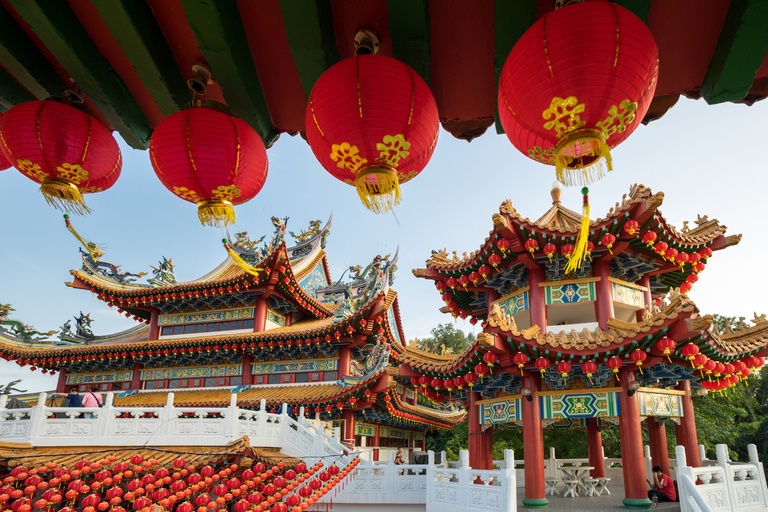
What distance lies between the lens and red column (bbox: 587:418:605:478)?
10047mm

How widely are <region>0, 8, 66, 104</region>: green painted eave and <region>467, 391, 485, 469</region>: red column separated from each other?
7.45 meters

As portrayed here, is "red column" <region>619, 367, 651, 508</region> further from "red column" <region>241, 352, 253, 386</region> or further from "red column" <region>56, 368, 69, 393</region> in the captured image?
"red column" <region>56, 368, 69, 393</region>

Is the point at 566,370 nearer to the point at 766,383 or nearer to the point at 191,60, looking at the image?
the point at 191,60

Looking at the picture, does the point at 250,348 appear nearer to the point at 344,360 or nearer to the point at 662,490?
the point at 344,360

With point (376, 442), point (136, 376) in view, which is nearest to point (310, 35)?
point (376, 442)

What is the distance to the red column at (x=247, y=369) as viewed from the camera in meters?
15.6

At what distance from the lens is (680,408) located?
780cm

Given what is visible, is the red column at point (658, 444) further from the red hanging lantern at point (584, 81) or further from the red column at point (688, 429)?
the red hanging lantern at point (584, 81)

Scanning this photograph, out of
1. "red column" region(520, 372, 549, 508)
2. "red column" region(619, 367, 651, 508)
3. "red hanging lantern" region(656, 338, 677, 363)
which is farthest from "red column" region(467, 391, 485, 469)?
"red hanging lantern" region(656, 338, 677, 363)

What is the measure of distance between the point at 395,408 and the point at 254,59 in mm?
12958

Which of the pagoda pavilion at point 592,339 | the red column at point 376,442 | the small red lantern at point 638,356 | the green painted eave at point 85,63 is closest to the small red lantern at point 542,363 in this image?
the pagoda pavilion at point 592,339

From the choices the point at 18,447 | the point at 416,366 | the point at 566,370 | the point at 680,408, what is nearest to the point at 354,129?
the point at 566,370

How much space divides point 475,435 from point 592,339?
298 centimetres

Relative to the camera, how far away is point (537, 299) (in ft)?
26.6
